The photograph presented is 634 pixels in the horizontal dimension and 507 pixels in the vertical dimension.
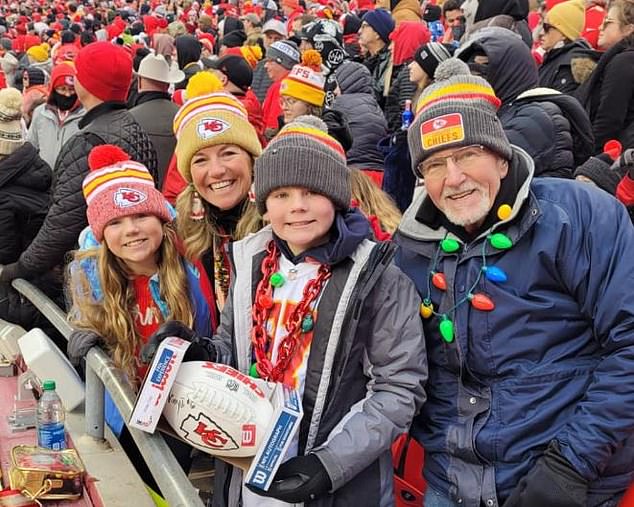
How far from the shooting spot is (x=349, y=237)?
2.22 meters

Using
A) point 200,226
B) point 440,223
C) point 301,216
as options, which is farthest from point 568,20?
point 301,216

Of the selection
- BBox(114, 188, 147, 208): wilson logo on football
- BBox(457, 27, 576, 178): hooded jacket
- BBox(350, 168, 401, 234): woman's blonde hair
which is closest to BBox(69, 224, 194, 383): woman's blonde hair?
BBox(114, 188, 147, 208): wilson logo on football

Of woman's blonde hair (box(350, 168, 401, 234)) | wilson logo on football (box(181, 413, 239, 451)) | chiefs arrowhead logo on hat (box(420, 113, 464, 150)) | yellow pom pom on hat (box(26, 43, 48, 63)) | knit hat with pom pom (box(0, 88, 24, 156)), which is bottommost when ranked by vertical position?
yellow pom pom on hat (box(26, 43, 48, 63))

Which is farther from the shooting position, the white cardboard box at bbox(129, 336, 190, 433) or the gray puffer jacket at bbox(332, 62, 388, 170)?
the gray puffer jacket at bbox(332, 62, 388, 170)

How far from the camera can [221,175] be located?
3.16 m

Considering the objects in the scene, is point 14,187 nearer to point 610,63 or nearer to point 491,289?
point 491,289

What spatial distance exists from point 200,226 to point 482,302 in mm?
1463

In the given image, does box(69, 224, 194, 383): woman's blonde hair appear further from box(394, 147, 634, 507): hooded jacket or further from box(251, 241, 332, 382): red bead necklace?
box(394, 147, 634, 507): hooded jacket

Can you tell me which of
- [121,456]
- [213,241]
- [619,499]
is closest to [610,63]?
[213,241]

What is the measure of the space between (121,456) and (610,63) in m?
3.80

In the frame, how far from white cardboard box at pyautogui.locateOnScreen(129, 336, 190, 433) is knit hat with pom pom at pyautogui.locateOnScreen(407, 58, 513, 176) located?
966 millimetres

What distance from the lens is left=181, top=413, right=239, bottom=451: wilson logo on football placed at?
207cm

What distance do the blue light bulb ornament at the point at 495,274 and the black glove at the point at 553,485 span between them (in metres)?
0.49

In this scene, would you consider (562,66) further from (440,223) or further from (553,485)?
(553,485)
